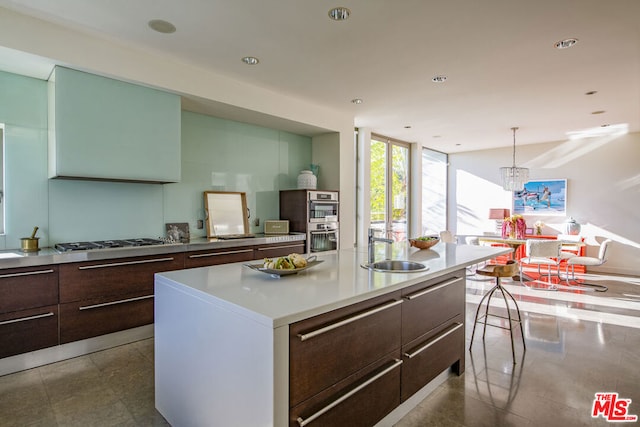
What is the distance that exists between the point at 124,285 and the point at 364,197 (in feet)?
13.4

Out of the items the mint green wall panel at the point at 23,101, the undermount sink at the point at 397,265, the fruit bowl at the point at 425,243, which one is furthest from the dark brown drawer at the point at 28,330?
the fruit bowl at the point at 425,243

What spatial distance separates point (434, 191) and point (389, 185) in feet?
7.22

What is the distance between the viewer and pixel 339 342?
154 centimetres

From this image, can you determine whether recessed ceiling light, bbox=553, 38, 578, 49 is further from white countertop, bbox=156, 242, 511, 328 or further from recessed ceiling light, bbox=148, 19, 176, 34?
recessed ceiling light, bbox=148, 19, 176, 34

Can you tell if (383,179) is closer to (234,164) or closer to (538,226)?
(538,226)

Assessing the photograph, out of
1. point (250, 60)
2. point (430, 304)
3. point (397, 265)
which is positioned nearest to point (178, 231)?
point (250, 60)

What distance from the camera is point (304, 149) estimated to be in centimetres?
550

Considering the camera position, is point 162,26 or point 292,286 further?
point 162,26

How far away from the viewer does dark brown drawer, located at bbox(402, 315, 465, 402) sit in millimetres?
2006

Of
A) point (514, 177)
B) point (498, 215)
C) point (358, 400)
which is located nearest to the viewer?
point (358, 400)

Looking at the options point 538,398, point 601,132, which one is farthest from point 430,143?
point 538,398

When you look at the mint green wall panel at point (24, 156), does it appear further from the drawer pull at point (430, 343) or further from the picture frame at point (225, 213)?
the drawer pull at point (430, 343)

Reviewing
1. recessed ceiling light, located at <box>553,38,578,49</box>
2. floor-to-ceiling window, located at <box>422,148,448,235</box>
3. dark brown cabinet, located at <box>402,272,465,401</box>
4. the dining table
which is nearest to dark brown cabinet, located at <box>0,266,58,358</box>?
dark brown cabinet, located at <box>402,272,465,401</box>

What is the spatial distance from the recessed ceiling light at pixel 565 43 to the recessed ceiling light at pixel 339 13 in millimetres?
1850
